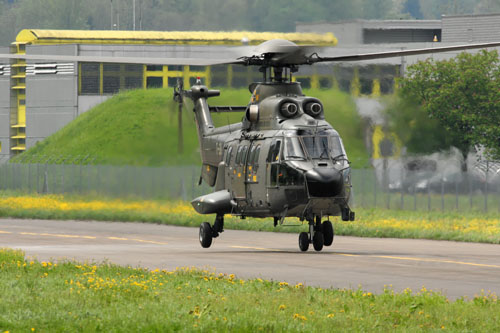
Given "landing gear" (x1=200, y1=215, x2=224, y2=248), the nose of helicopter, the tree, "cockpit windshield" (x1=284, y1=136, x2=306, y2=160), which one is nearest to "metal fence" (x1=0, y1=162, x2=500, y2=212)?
the tree

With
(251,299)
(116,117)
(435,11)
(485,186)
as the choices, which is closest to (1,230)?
(485,186)

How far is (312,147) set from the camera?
84.3 ft

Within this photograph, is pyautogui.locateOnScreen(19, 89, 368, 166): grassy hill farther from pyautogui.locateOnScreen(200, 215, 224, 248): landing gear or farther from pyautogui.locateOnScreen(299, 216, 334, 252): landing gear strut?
pyautogui.locateOnScreen(299, 216, 334, 252): landing gear strut

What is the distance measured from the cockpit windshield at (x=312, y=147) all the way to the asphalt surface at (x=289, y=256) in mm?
2506

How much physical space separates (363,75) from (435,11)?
131 meters

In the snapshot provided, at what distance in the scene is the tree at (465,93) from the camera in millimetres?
61594

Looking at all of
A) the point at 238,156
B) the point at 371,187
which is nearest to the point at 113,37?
the point at 371,187

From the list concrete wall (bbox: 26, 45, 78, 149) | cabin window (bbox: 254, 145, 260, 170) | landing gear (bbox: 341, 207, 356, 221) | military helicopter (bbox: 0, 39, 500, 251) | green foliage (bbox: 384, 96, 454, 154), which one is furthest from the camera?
concrete wall (bbox: 26, 45, 78, 149)

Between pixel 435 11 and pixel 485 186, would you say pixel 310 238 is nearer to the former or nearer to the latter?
pixel 485 186

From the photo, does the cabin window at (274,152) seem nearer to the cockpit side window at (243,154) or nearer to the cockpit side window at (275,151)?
the cockpit side window at (275,151)

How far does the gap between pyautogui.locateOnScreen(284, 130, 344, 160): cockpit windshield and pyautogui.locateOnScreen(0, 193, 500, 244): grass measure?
861cm

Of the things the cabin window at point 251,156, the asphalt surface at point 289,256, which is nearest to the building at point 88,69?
the asphalt surface at point 289,256

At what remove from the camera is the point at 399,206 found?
4666 cm

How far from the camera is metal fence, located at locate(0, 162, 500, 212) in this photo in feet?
147
